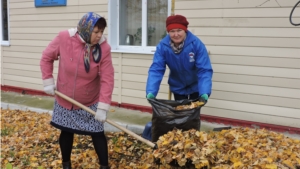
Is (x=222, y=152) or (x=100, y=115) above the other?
(x=100, y=115)

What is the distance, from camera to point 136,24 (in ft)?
21.6

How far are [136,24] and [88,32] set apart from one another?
338 centimetres

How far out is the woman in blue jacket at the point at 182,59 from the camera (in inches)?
149

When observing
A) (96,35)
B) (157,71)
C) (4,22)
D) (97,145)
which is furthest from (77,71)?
(4,22)

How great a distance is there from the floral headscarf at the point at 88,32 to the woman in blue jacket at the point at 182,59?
2.42 ft

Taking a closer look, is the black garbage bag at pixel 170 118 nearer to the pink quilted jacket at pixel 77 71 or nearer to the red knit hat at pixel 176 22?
the pink quilted jacket at pixel 77 71

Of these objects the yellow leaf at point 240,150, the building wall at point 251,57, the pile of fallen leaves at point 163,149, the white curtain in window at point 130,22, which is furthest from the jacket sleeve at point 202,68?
the white curtain in window at point 130,22

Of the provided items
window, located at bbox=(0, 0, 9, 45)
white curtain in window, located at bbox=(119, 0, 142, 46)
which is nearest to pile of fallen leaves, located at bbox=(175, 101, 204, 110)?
white curtain in window, located at bbox=(119, 0, 142, 46)

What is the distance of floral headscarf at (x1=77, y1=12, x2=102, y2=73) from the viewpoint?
3275 mm

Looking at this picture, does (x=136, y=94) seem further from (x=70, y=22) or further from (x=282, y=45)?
(x=282, y=45)

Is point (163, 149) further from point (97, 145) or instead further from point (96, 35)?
point (96, 35)

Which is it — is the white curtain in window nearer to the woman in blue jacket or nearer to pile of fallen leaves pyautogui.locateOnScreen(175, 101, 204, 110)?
the woman in blue jacket

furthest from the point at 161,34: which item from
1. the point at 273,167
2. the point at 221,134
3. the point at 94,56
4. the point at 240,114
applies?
the point at 273,167

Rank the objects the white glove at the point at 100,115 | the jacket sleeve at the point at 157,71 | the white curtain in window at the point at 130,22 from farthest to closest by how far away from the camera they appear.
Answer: the white curtain in window at the point at 130,22
the jacket sleeve at the point at 157,71
the white glove at the point at 100,115
